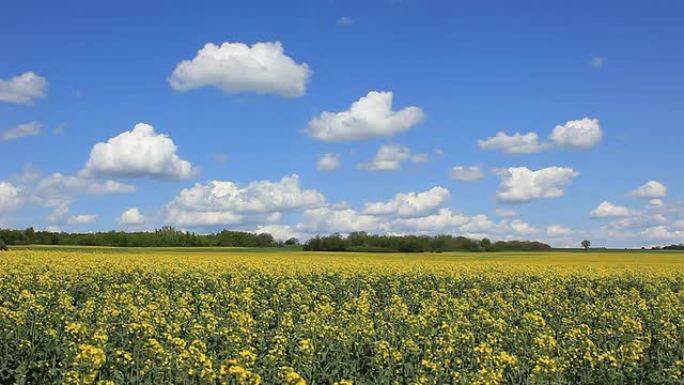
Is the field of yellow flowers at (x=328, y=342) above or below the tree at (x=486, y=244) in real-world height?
below

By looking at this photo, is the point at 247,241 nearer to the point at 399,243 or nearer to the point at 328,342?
the point at 399,243

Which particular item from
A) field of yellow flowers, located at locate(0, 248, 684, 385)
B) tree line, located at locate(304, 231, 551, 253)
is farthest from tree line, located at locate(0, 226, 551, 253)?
field of yellow flowers, located at locate(0, 248, 684, 385)

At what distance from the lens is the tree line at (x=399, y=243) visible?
79.1 meters

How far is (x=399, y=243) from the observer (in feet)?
262

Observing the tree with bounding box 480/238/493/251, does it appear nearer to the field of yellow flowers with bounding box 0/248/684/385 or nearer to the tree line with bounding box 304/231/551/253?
the tree line with bounding box 304/231/551/253

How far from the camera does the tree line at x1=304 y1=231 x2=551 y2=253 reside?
259ft

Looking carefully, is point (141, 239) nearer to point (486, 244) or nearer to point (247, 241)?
point (247, 241)

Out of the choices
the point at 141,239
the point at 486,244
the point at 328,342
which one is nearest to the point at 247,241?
the point at 141,239

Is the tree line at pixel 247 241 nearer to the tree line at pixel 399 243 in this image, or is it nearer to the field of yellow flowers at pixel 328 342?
the tree line at pixel 399 243

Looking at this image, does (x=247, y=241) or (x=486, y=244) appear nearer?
(x=486, y=244)

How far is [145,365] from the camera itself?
1112 cm

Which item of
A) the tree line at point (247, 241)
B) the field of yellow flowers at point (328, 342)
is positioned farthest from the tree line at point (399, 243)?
the field of yellow flowers at point (328, 342)

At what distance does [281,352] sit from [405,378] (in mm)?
2087

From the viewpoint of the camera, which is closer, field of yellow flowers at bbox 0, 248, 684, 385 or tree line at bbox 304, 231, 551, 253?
field of yellow flowers at bbox 0, 248, 684, 385
